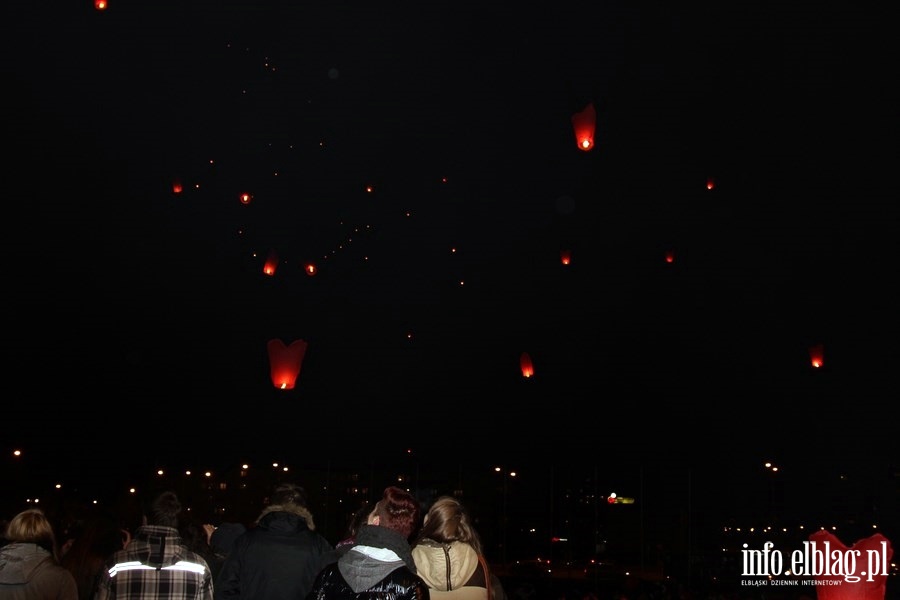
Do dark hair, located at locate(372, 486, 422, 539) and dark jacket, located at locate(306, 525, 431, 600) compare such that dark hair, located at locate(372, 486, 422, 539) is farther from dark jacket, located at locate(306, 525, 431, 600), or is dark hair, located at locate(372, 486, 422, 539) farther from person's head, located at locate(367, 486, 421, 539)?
dark jacket, located at locate(306, 525, 431, 600)

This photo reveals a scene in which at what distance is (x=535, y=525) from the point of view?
18.4m

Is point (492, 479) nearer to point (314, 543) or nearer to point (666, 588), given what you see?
point (666, 588)

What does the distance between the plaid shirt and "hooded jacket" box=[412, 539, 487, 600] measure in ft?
3.98

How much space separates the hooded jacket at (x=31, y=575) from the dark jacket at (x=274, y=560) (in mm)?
Result: 819

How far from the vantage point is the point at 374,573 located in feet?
11.6

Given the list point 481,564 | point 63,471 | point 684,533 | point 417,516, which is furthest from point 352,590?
point 63,471

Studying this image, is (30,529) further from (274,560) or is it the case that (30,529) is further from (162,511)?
(274,560)

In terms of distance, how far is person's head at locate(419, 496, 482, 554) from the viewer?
14.2 ft

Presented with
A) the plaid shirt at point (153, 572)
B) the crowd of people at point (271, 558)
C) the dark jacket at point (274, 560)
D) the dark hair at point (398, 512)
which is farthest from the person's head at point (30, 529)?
the dark hair at point (398, 512)

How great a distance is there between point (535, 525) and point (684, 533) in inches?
124

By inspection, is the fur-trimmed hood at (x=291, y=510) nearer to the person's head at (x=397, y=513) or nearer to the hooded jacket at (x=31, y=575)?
the hooded jacket at (x=31, y=575)

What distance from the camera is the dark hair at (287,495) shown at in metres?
5.23

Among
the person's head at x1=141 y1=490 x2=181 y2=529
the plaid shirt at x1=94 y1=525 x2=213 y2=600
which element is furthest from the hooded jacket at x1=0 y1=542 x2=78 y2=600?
the person's head at x1=141 y1=490 x2=181 y2=529

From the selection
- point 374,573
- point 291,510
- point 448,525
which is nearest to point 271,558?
point 291,510
